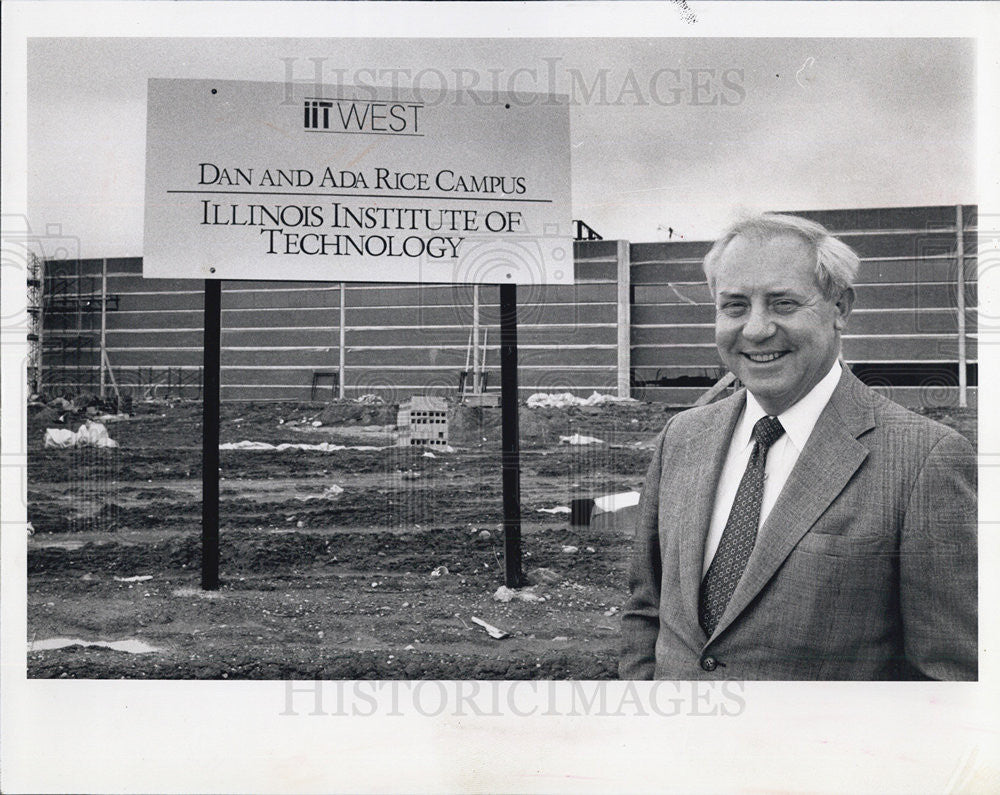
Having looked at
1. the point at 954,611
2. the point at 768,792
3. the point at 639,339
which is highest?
the point at 639,339

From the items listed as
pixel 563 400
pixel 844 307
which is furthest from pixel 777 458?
pixel 563 400

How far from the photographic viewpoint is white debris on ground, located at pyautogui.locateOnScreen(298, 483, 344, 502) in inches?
159

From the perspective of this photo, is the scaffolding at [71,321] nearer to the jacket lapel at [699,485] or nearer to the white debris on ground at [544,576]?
the white debris on ground at [544,576]

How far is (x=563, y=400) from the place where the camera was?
400cm

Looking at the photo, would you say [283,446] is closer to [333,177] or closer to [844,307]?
[333,177]

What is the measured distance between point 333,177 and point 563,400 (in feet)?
4.15

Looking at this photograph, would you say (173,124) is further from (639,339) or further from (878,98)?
(878,98)

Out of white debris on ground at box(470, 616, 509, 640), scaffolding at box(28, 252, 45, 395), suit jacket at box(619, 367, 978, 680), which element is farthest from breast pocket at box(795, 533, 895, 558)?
scaffolding at box(28, 252, 45, 395)

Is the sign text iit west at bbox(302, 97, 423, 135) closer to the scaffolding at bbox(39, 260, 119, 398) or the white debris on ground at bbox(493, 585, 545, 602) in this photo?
the scaffolding at bbox(39, 260, 119, 398)

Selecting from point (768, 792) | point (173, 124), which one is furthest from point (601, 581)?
point (173, 124)

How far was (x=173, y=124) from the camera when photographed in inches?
155

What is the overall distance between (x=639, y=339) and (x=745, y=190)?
716mm

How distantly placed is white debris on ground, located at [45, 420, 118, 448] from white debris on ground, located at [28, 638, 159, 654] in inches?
30.8

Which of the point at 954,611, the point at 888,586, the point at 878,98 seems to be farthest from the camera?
the point at 878,98
